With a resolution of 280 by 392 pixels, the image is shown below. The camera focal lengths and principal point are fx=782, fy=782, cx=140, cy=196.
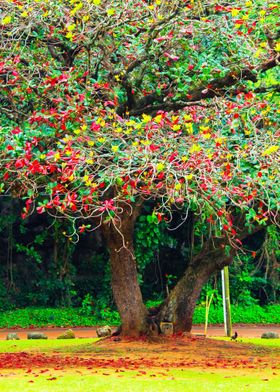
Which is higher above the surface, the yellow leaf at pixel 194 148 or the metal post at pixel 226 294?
the yellow leaf at pixel 194 148

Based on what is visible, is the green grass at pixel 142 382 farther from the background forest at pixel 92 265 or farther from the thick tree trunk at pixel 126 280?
the background forest at pixel 92 265

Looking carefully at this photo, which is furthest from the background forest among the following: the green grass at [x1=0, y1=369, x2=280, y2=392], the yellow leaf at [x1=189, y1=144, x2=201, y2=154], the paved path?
the yellow leaf at [x1=189, y1=144, x2=201, y2=154]

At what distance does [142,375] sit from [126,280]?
11.2ft

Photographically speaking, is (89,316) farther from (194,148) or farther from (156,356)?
(194,148)

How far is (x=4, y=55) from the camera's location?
36.1 feet

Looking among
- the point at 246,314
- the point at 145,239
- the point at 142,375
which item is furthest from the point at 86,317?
the point at 142,375

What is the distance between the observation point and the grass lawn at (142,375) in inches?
337

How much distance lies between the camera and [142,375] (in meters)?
9.44

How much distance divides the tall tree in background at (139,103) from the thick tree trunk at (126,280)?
84 cm

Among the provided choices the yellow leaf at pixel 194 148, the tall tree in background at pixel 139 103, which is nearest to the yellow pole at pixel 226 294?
the tall tree in background at pixel 139 103

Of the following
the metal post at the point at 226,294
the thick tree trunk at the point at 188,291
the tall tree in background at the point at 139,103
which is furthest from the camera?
the metal post at the point at 226,294

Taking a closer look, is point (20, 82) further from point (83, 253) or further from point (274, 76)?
point (83, 253)

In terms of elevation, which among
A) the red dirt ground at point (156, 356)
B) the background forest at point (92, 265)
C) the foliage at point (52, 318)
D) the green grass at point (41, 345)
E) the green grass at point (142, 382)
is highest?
the background forest at point (92, 265)

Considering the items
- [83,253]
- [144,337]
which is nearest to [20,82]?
[144,337]
